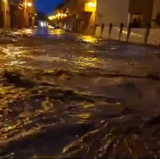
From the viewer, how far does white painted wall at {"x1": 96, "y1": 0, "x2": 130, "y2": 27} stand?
27.1 metres

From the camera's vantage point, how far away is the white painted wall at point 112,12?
27.1 m

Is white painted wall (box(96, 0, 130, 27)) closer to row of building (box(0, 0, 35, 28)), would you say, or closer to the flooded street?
row of building (box(0, 0, 35, 28))

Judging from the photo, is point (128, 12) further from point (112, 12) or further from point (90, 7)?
point (90, 7)

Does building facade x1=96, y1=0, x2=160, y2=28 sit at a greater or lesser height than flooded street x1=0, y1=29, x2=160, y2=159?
greater

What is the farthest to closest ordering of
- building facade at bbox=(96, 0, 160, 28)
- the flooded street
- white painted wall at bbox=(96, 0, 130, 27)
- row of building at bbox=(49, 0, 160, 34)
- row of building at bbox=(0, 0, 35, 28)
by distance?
row of building at bbox=(0, 0, 35, 28) < white painted wall at bbox=(96, 0, 130, 27) < building facade at bbox=(96, 0, 160, 28) < row of building at bbox=(49, 0, 160, 34) < the flooded street

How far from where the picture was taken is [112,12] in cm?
2919

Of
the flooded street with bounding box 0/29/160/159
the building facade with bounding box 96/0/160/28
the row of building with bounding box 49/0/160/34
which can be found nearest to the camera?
the flooded street with bounding box 0/29/160/159

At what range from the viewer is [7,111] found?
293 cm

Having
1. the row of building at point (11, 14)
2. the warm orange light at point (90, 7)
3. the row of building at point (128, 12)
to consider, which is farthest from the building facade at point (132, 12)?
the row of building at point (11, 14)

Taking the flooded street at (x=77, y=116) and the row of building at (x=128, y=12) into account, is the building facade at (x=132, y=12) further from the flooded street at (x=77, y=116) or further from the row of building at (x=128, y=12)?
the flooded street at (x=77, y=116)

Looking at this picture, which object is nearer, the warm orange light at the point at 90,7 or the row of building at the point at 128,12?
the row of building at the point at 128,12

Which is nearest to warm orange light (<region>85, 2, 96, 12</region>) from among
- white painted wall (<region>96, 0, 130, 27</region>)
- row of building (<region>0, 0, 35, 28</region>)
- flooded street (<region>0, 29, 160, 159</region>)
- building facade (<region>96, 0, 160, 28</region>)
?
white painted wall (<region>96, 0, 130, 27</region>)

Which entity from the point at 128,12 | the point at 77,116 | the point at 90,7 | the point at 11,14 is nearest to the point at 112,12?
the point at 128,12

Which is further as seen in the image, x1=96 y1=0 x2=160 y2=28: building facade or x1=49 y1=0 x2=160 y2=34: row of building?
x1=96 y1=0 x2=160 y2=28: building facade
